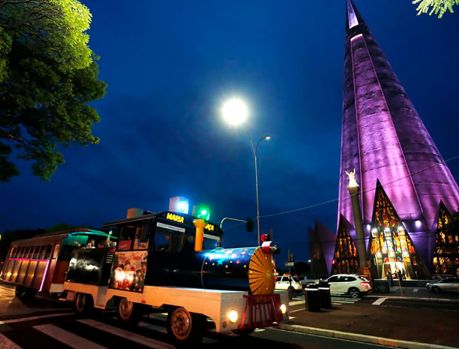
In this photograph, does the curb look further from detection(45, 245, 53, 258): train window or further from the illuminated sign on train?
detection(45, 245, 53, 258): train window

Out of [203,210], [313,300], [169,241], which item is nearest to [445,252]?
[313,300]

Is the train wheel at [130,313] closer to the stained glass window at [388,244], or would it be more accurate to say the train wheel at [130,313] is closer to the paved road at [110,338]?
the paved road at [110,338]

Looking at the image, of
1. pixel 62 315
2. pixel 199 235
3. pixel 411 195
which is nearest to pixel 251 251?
pixel 199 235

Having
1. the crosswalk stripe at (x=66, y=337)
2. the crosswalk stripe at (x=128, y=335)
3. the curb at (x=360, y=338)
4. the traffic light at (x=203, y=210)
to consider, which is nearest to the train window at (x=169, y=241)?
the traffic light at (x=203, y=210)

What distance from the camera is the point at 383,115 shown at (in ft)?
181

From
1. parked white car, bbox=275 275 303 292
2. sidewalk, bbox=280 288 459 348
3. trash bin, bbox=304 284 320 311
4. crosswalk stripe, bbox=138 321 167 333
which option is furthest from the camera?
parked white car, bbox=275 275 303 292

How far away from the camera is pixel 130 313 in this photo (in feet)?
27.7

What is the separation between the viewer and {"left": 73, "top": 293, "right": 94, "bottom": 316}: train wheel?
34.4ft

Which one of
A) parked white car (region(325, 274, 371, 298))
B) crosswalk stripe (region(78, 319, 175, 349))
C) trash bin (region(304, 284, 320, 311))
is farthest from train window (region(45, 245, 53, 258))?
parked white car (region(325, 274, 371, 298))

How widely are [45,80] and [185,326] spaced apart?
9.47 meters

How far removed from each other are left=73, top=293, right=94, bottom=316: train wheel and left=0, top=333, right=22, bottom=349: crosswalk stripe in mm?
3420

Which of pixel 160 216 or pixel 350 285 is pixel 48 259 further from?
pixel 350 285

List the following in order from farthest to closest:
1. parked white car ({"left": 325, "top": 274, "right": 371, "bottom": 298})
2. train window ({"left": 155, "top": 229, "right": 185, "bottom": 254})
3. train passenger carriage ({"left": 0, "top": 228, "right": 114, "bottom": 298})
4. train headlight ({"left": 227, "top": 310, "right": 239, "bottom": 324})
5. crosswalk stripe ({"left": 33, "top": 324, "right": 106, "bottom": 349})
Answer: parked white car ({"left": 325, "top": 274, "right": 371, "bottom": 298}), train passenger carriage ({"left": 0, "top": 228, "right": 114, "bottom": 298}), train window ({"left": 155, "top": 229, "right": 185, "bottom": 254}), crosswalk stripe ({"left": 33, "top": 324, "right": 106, "bottom": 349}), train headlight ({"left": 227, "top": 310, "right": 239, "bottom": 324})

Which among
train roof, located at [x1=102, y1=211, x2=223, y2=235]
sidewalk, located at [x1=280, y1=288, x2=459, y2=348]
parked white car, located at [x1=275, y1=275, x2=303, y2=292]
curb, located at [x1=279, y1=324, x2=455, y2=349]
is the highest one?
train roof, located at [x1=102, y1=211, x2=223, y2=235]
